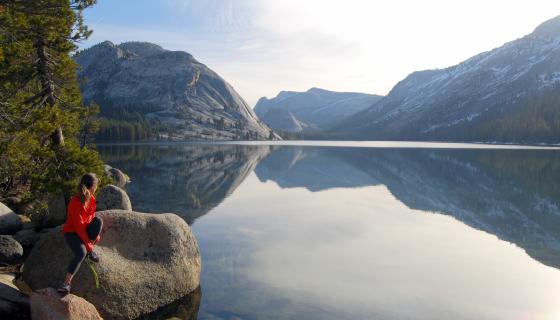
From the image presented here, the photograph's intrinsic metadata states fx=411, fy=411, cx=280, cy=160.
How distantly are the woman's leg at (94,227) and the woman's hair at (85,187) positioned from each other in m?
0.77

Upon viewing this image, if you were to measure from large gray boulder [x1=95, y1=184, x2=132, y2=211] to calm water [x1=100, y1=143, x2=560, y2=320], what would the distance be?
16.8 feet

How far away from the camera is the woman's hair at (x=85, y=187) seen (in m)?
11.3

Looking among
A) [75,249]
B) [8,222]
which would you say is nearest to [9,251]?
[8,222]

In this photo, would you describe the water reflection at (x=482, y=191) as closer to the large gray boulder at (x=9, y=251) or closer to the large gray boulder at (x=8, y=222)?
the large gray boulder at (x=9, y=251)

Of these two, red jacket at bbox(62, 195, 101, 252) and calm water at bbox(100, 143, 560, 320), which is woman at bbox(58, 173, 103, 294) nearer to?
red jacket at bbox(62, 195, 101, 252)

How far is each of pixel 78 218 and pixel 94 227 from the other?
0.62 metres

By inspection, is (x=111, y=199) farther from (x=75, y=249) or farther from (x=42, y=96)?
(x=75, y=249)

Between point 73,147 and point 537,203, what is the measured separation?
4192 centimetres

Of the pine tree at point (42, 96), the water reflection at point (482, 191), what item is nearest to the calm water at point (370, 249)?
the water reflection at point (482, 191)

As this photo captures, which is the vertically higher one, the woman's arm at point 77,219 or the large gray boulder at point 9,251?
the woman's arm at point 77,219

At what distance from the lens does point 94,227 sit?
474 inches

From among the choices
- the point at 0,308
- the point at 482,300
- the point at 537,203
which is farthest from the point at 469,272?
the point at 537,203

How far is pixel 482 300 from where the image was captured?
16.4 metres

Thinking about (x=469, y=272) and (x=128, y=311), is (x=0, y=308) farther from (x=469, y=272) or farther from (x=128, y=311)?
(x=469, y=272)
